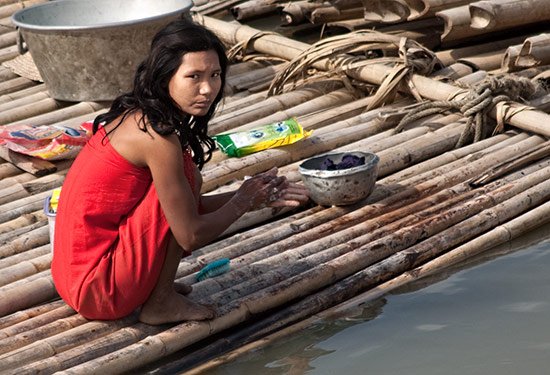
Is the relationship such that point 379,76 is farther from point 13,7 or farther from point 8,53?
point 13,7

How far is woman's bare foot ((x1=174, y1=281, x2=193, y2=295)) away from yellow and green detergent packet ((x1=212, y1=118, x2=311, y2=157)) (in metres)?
1.24

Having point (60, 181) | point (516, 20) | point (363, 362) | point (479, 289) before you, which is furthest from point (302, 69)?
point (363, 362)

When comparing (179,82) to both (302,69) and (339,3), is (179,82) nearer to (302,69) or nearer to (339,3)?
(302,69)

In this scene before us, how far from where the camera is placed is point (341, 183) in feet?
15.3

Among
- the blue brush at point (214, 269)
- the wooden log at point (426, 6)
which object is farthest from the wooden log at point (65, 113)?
the blue brush at point (214, 269)

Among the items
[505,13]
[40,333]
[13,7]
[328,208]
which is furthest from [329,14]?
[40,333]

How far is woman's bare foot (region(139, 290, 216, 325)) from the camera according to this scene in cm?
384

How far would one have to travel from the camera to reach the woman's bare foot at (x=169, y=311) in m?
3.84

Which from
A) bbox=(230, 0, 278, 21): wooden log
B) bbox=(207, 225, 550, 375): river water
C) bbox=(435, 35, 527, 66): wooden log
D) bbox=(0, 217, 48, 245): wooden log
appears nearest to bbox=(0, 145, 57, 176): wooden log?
bbox=(0, 217, 48, 245): wooden log

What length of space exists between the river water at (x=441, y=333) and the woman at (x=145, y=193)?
0.42 metres

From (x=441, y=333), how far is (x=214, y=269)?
2.89 ft

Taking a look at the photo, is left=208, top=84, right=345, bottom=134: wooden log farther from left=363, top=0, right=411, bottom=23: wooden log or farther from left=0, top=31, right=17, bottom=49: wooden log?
left=0, top=31, right=17, bottom=49: wooden log

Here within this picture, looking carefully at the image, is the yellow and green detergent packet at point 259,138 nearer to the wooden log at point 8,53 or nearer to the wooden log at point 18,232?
the wooden log at point 18,232

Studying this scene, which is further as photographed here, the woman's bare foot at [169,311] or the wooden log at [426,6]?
the wooden log at [426,6]
